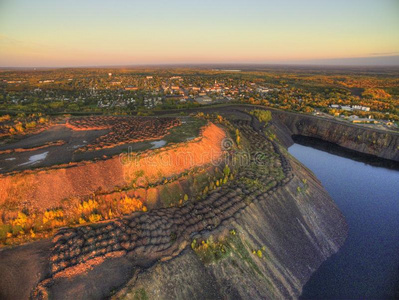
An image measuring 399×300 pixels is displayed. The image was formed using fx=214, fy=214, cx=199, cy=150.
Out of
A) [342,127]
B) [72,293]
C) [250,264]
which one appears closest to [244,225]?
[250,264]

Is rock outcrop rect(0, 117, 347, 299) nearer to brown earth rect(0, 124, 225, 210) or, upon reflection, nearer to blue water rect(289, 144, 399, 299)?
blue water rect(289, 144, 399, 299)

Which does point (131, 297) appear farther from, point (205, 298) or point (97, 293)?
point (205, 298)

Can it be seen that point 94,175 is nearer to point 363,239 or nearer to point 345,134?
point 363,239

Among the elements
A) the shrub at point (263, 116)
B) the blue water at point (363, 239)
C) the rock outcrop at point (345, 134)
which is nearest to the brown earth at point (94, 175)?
the blue water at point (363, 239)

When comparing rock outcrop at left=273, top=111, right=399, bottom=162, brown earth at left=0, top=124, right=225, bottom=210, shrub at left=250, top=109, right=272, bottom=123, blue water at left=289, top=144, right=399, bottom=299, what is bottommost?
blue water at left=289, top=144, right=399, bottom=299

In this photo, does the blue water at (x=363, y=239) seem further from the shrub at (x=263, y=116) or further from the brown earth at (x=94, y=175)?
the shrub at (x=263, y=116)

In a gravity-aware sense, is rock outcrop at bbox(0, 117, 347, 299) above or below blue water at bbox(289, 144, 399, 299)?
above

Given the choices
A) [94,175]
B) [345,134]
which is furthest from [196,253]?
[345,134]

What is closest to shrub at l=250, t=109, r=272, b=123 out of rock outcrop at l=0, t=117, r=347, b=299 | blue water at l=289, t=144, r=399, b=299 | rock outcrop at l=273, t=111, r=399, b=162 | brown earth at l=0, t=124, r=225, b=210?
rock outcrop at l=273, t=111, r=399, b=162
